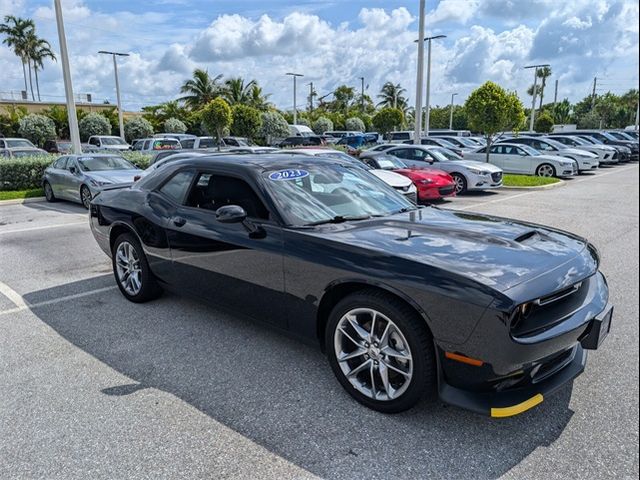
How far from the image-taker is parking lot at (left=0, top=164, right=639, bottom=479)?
2.58 metres

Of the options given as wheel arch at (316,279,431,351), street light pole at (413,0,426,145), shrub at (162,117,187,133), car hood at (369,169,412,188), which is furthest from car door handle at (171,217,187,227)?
shrub at (162,117,187,133)

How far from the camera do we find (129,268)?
5.10 metres

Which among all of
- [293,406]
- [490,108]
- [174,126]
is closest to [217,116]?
[490,108]

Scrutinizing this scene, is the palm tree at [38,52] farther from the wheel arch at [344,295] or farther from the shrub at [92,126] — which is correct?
the wheel arch at [344,295]

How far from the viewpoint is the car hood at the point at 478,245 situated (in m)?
2.72

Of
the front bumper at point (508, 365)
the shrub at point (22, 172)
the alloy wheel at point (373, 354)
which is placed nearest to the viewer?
the front bumper at point (508, 365)

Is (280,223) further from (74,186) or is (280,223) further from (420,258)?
(74,186)

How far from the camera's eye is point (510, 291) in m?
2.52

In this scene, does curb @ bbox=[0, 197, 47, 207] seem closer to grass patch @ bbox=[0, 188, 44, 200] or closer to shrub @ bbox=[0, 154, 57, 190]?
grass patch @ bbox=[0, 188, 44, 200]

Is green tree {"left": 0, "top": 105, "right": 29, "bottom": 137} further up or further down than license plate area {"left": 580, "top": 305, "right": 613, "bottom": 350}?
further up

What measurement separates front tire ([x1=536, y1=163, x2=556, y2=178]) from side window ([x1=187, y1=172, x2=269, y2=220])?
17.3 m

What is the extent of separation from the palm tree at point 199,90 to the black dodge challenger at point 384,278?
45.0 meters

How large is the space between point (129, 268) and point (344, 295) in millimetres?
2889

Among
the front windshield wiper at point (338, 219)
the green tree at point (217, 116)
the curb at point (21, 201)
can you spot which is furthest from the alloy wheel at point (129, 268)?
the green tree at point (217, 116)
